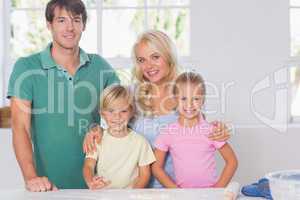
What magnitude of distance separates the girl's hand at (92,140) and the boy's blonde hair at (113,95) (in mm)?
86

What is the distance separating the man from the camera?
1899 millimetres

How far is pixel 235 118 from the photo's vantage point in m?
3.25

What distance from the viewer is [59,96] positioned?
1974 millimetres

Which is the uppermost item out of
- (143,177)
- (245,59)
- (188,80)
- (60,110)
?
(245,59)

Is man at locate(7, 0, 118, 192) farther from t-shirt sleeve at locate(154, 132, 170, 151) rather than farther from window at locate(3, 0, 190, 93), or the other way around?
window at locate(3, 0, 190, 93)

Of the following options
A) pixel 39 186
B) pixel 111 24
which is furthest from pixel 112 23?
pixel 39 186

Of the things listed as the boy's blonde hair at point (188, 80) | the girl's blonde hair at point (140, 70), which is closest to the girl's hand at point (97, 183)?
the girl's blonde hair at point (140, 70)

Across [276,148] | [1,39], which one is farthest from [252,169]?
[1,39]

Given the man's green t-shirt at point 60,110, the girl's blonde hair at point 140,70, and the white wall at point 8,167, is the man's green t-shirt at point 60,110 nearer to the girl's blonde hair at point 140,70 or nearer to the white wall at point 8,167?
the girl's blonde hair at point 140,70

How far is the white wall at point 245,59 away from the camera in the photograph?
10.5 ft

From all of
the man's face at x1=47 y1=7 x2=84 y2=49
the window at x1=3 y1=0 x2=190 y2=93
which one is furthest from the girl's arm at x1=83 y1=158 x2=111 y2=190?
the window at x1=3 y1=0 x2=190 y2=93

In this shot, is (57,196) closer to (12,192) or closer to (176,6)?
(12,192)

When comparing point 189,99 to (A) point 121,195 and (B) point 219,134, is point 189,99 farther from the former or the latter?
(A) point 121,195

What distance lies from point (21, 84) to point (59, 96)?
0.51 feet
